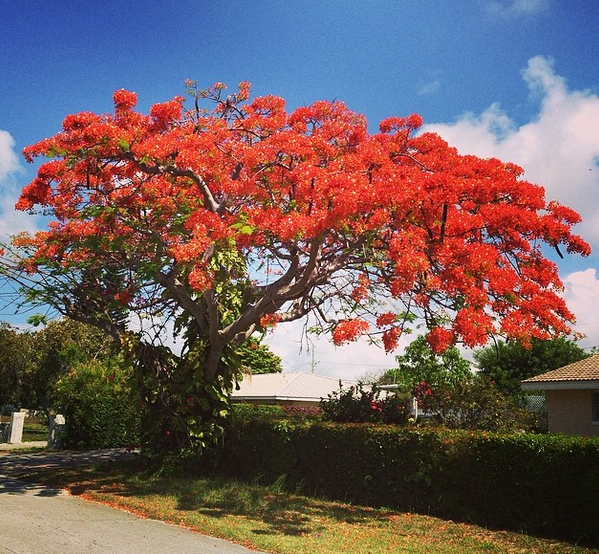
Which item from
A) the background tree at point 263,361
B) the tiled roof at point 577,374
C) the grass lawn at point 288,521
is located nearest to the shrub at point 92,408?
the grass lawn at point 288,521

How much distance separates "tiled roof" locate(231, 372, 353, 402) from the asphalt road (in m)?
21.0

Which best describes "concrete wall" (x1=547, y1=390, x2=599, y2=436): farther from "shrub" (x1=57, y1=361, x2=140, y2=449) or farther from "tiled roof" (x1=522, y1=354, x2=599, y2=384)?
"shrub" (x1=57, y1=361, x2=140, y2=449)

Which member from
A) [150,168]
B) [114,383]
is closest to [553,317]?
[150,168]

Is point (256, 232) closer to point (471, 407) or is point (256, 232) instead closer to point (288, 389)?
point (471, 407)

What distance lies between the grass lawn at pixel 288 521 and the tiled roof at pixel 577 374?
13.6 m

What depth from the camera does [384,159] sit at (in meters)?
12.3

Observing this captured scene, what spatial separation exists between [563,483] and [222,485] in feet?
22.5

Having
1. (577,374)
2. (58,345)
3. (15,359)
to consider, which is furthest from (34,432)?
(577,374)

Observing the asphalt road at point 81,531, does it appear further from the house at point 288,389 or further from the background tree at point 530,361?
the background tree at point 530,361

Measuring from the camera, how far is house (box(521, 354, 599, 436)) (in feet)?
72.1

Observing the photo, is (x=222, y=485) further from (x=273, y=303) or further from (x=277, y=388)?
(x=277, y=388)

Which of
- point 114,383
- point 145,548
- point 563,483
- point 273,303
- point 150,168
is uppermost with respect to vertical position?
point 150,168

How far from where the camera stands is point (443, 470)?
10977mm

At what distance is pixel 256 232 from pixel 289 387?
2364 centimetres
